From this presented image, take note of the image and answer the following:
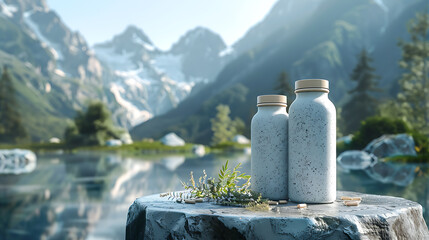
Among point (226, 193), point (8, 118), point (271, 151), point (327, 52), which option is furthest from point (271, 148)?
point (327, 52)

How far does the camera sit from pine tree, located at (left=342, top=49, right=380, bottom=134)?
3719 cm

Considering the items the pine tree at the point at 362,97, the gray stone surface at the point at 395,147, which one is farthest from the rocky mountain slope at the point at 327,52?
the gray stone surface at the point at 395,147

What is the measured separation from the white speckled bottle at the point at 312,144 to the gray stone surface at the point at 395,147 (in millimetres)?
18471

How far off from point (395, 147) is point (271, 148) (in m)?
18.9

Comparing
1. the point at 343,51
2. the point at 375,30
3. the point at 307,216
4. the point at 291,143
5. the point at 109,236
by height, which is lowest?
the point at 109,236

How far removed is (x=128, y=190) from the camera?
876cm

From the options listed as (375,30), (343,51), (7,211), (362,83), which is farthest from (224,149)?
(375,30)

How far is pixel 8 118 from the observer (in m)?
51.1

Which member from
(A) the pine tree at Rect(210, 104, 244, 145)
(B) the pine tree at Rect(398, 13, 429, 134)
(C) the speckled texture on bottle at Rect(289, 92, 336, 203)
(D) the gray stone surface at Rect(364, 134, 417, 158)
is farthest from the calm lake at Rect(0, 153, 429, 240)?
(A) the pine tree at Rect(210, 104, 244, 145)

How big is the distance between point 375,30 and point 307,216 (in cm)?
12156

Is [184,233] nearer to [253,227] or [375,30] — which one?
[253,227]

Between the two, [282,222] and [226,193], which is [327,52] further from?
[282,222]

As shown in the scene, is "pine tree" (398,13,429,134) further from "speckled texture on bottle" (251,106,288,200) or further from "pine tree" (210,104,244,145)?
"pine tree" (210,104,244,145)

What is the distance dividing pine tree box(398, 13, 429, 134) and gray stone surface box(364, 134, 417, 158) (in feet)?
17.9
